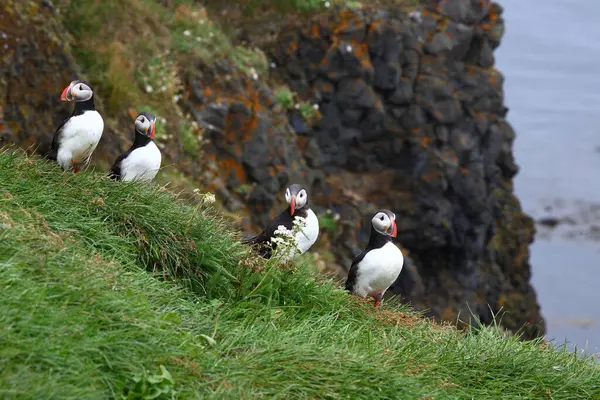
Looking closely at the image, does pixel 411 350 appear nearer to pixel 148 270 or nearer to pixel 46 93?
pixel 148 270

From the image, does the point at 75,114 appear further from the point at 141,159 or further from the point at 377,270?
the point at 377,270

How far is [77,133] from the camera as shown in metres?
7.37

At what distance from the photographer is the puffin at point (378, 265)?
7.27 metres

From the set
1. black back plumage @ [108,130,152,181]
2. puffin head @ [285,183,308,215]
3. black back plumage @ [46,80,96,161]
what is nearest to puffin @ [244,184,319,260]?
puffin head @ [285,183,308,215]

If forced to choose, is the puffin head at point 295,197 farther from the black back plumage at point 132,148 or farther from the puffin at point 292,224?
the black back plumage at point 132,148

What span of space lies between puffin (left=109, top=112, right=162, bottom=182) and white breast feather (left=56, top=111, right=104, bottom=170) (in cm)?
28

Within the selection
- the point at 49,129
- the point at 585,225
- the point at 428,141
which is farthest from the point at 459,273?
the point at 585,225

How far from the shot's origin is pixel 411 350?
5.72 m

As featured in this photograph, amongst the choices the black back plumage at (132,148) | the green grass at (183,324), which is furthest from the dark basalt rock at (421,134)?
the green grass at (183,324)

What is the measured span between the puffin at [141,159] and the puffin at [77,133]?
0.92 ft

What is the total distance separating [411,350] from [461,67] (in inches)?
527

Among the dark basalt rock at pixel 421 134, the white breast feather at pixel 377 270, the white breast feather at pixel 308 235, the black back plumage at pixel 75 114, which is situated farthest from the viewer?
the dark basalt rock at pixel 421 134

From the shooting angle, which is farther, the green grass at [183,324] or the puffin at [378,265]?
the puffin at [378,265]

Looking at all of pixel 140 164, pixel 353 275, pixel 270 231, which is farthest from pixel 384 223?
pixel 140 164
